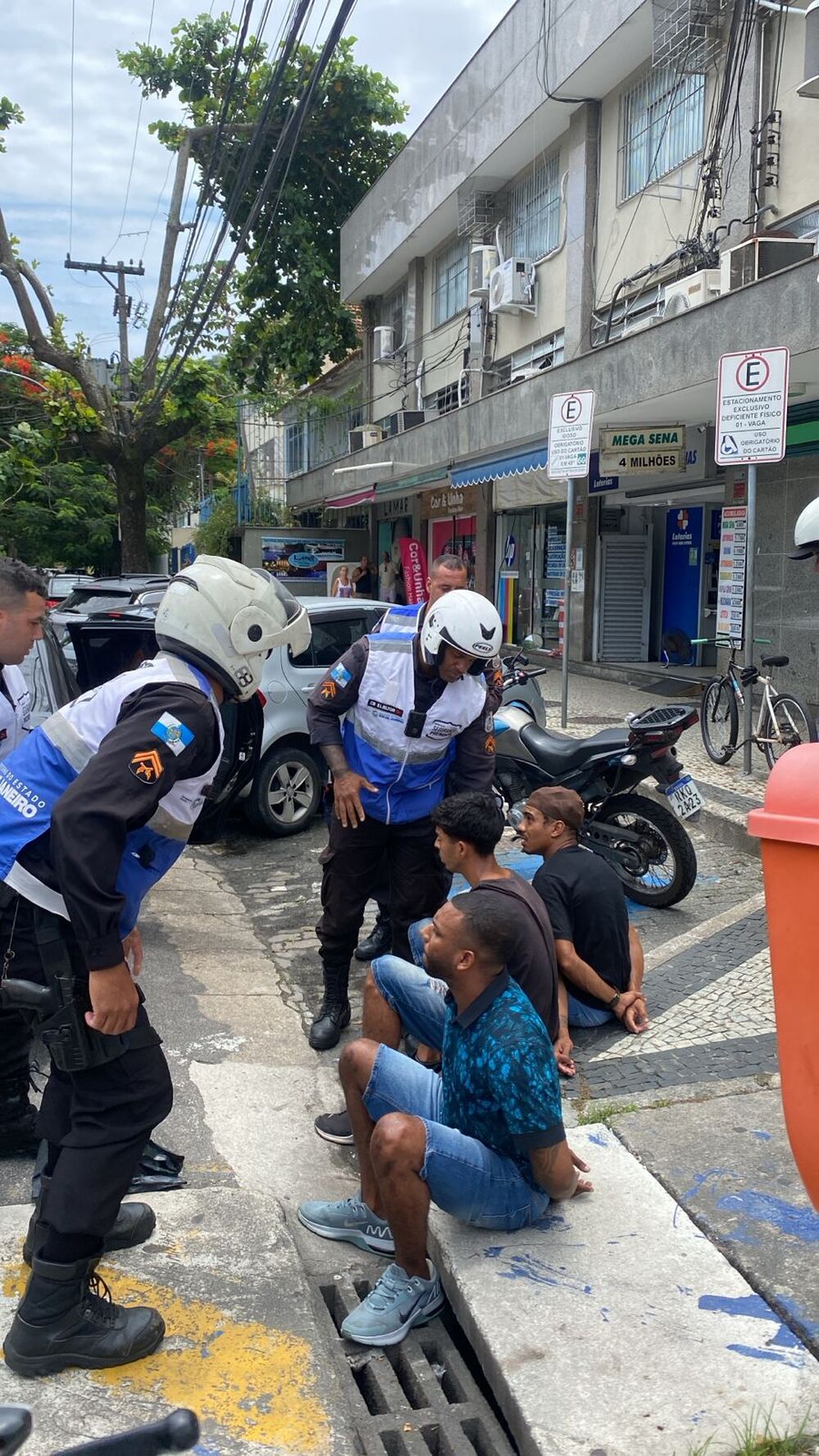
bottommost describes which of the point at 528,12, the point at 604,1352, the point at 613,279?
the point at 604,1352

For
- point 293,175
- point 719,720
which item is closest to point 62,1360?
point 719,720

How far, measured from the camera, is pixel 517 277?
16.9m

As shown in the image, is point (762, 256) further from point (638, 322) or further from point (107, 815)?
point (107, 815)

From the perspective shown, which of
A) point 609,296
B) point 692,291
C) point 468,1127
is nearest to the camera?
point 468,1127

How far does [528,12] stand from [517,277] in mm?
3336

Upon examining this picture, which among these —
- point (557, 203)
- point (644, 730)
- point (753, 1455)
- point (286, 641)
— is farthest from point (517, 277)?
point (753, 1455)

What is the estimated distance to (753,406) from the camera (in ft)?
23.9

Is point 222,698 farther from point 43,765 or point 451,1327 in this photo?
point 451,1327

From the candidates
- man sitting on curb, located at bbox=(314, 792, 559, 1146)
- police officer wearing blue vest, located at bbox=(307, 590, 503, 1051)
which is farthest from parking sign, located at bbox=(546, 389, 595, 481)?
man sitting on curb, located at bbox=(314, 792, 559, 1146)

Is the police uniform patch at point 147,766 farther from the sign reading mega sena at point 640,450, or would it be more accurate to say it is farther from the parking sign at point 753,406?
the sign reading mega sena at point 640,450

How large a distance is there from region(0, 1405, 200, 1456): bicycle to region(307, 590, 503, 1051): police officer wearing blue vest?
10.3 ft

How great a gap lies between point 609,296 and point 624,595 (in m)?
4.03

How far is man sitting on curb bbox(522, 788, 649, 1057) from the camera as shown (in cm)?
436

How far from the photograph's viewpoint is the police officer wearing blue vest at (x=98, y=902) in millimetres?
2357
